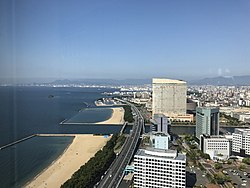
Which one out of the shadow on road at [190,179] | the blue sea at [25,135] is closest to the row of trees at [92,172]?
the blue sea at [25,135]

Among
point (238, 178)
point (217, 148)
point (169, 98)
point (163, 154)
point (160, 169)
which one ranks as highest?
point (169, 98)

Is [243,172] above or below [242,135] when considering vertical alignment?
below

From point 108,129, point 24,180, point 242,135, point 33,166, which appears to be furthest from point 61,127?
point 242,135

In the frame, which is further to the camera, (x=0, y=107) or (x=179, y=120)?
(x=179, y=120)

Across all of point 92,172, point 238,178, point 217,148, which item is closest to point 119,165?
point 92,172

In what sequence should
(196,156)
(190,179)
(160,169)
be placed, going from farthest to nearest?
(196,156)
(190,179)
(160,169)

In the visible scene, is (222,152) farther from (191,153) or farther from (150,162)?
(150,162)

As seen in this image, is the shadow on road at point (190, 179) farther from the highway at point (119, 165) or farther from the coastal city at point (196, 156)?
the highway at point (119, 165)

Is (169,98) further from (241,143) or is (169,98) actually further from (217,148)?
(217,148)
